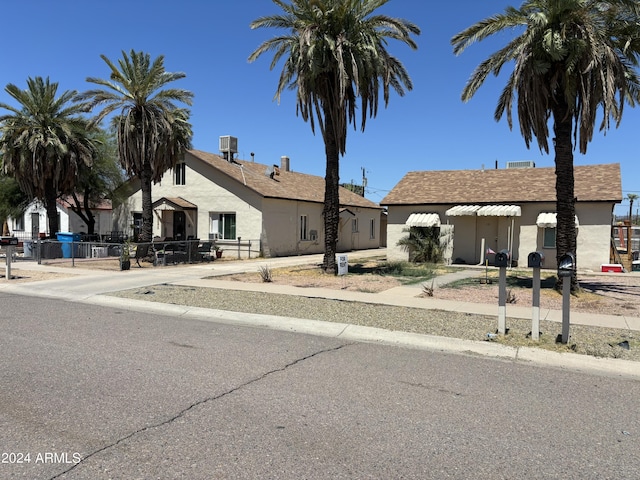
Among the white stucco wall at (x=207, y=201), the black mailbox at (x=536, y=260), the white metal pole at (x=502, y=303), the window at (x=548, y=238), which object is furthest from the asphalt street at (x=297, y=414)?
the white stucco wall at (x=207, y=201)

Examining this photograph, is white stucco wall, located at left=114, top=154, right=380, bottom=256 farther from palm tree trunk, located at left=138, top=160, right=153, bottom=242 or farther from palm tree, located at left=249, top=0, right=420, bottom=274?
palm tree, located at left=249, top=0, right=420, bottom=274

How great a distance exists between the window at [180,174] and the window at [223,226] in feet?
9.24

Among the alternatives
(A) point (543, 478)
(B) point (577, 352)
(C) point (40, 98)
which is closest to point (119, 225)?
(C) point (40, 98)

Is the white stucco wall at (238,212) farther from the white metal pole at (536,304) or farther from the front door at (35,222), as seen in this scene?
the white metal pole at (536,304)

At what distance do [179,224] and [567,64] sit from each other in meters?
21.7

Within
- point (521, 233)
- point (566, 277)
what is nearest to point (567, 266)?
point (566, 277)

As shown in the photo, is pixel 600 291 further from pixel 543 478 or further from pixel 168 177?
pixel 168 177

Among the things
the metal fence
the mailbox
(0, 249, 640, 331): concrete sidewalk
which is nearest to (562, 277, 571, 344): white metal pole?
the mailbox

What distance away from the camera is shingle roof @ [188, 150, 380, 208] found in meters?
25.9

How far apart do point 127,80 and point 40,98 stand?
7.38 meters

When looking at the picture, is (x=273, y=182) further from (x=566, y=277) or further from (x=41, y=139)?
(x=566, y=277)

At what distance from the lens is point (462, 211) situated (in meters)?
21.8

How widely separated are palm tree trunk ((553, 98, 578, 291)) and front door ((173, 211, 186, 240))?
2036 centimetres

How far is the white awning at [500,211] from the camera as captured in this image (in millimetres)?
20953
